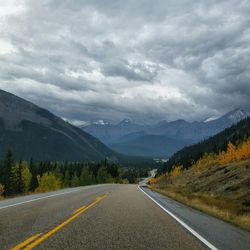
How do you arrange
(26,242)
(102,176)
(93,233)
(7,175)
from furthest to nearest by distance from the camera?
(102,176)
(7,175)
(93,233)
(26,242)

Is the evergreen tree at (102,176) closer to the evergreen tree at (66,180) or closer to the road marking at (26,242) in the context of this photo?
the evergreen tree at (66,180)

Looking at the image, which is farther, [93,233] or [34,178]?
[34,178]

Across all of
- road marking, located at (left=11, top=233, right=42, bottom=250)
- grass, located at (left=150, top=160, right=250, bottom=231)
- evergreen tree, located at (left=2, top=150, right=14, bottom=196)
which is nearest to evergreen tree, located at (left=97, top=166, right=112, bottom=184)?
evergreen tree, located at (left=2, top=150, right=14, bottom=196)

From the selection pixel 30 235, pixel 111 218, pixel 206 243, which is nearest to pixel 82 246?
pixel 30 235

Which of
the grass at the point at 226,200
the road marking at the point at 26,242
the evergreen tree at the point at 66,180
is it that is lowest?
the road marking at the point at 26,242

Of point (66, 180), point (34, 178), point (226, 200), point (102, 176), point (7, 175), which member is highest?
point (102, 176)

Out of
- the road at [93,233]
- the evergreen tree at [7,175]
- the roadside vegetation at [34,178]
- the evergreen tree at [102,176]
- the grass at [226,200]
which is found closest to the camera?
the road at [93,233]

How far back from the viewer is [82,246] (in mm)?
8141

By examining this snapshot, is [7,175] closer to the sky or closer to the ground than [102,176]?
closer to the ground

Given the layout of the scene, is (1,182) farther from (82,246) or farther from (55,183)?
(82,246)

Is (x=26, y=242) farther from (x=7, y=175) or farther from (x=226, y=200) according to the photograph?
(x=7, y=175)

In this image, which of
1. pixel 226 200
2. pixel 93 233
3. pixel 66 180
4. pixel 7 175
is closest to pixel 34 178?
pixel 7 175

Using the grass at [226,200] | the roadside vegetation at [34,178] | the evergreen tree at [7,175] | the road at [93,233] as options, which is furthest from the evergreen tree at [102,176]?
the road at [93,233]

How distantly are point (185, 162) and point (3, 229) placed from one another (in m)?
158
